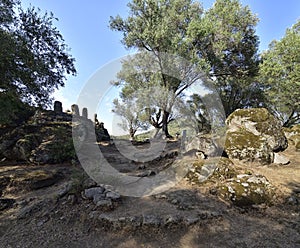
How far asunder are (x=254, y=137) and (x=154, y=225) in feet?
19.7

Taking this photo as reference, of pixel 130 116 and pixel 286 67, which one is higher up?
pixel 286 67

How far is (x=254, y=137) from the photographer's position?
7531 mm

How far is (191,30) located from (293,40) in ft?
26.4

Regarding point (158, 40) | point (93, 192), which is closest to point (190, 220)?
point (93, 192)

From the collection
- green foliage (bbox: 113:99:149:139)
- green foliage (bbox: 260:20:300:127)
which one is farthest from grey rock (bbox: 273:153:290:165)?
green foliage (bbox: 113:99:149:139)

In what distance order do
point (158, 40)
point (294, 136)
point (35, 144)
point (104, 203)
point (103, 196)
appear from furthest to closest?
point (158, 40) < point (294, 136) < point (35, 144) < point (103, 196) < point (104, 203)

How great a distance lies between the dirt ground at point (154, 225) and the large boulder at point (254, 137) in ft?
6.69

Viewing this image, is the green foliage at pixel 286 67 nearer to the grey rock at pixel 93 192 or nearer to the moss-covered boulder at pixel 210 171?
the moss-covered boulder at pixel 210 171

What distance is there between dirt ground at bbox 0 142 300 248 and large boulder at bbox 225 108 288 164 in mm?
2040

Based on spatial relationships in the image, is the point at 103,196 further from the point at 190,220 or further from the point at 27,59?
the point at 27,59

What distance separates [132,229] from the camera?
3.62 m

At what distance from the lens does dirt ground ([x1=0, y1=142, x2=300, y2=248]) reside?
334 cm

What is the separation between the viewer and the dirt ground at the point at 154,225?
334 cm

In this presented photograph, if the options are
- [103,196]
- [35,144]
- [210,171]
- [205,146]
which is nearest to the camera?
[103,196]
